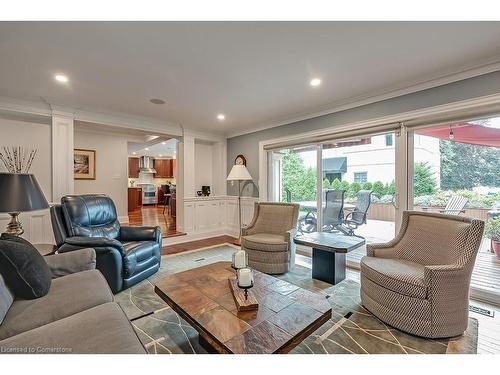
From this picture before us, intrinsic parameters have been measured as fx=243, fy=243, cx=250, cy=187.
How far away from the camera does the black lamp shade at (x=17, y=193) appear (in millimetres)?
1958

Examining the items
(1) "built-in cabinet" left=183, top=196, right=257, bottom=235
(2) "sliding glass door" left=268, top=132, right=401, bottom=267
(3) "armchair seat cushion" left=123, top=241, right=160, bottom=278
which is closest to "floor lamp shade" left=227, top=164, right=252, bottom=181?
(1) "built-in cabinet" left=183, top=196, right=257, bottom=235

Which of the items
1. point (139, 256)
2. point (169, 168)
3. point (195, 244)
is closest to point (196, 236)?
point (195, 244)

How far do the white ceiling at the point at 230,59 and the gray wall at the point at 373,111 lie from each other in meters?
0.17

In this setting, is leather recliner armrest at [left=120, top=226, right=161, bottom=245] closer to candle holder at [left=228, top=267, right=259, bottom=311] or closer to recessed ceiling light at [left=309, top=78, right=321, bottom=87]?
candle holder at [left=228, top=267, right=259, bottom=311]

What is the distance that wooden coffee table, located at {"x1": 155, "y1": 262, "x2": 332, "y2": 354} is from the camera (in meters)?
1.19

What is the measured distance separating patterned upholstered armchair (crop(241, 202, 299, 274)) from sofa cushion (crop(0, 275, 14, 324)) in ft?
7.27

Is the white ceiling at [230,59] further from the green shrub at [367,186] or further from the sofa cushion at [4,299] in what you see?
the sofa cushion at [4,299]

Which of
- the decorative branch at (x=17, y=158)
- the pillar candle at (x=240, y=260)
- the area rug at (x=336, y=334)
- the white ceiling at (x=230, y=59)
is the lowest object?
the area rug at (x=336, y=334)

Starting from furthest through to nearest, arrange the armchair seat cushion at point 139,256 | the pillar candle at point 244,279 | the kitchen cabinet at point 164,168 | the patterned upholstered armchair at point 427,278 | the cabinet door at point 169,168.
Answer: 1. the cabinet door at point 169,168
2. the kitchen cabinet at point 164,168
3. the armchair seat cushion at point 139,256
4. the patterned upholstered armchair at point 427,278
5. the pillar candle at point 244,279

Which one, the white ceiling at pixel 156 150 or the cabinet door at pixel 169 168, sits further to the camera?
the cabinet door at pixel 169 168

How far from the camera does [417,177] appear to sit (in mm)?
2936

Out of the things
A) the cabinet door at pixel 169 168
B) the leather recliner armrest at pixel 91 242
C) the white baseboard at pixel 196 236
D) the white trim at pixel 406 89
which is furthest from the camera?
the cabinet door at pixel 169 168

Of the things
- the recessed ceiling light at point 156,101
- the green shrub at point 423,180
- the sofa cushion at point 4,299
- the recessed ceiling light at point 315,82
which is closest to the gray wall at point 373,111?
the green shrub at point 423,180

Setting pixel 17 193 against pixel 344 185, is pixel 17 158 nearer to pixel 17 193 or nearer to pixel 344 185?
pixel 17 193
